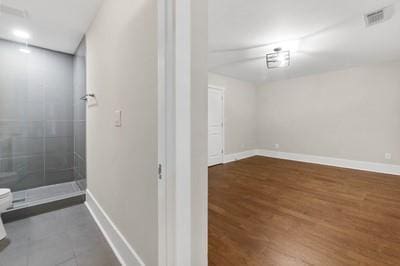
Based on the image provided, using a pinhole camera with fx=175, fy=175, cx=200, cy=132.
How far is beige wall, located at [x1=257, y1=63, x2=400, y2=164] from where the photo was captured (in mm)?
3643

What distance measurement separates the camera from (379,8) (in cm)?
187

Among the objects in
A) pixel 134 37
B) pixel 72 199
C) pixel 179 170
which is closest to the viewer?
pixel 179 170

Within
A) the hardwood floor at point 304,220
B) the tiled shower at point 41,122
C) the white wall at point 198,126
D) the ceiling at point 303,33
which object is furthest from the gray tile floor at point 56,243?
the ceiling at point 303,33

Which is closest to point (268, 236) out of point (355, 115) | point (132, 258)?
point (132, 258)

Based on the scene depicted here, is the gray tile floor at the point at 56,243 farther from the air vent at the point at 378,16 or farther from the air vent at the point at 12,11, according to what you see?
the air vent at the point at 378,16

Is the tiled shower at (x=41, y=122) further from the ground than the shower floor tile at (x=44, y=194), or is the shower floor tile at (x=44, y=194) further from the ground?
the tiled shower at (x=41, y=122)

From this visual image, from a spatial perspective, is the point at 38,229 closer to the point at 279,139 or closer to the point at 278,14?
the point at 278,14

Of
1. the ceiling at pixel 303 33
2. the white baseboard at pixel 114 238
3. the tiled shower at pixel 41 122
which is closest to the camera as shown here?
the white baseboard at pixel 114 238

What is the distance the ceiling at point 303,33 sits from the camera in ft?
6.17

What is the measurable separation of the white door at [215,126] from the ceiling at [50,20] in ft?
9.34

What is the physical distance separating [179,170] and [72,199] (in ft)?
7.50

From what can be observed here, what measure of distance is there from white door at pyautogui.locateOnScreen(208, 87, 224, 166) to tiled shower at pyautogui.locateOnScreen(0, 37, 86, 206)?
2.71m

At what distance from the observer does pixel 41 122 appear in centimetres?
288

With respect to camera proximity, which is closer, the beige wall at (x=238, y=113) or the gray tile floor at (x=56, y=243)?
the gray tile floor at (x=56, y=243)
